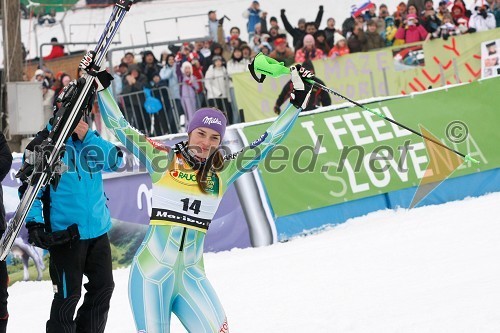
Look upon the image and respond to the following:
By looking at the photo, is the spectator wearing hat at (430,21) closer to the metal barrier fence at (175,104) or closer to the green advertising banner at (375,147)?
the green advertising banner at (375,147)

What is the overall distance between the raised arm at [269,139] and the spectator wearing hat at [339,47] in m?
8.86

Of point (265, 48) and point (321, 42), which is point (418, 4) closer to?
point (321, 42)

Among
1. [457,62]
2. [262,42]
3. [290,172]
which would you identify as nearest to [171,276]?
[290,172]

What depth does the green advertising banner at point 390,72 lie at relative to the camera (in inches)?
548

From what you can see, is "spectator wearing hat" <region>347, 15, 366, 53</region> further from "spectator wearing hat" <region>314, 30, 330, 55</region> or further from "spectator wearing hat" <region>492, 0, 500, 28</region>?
"spectator wearing hat" <region>492, 0, 500, 28</region>

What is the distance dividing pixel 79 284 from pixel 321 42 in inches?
400

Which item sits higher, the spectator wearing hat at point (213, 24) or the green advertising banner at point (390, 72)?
the spectator wearing hat at point (213, 24)

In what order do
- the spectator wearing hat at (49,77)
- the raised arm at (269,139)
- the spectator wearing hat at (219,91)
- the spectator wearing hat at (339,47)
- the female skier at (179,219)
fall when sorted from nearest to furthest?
the female skier at (179,219), the raised arm at (269,139), the spectator wearing hat at (219,91), the spectator wearing hat at (339,47), the spectator wearing hat at (49,77)

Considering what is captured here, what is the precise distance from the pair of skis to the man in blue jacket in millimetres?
152

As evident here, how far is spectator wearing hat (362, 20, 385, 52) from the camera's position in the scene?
48.5 feet

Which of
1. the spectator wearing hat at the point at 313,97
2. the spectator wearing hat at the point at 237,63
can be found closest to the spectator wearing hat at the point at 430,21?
the spectator wearing hat at the point at 313,97

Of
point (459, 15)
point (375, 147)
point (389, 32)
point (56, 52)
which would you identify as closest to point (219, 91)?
point (389, 32)

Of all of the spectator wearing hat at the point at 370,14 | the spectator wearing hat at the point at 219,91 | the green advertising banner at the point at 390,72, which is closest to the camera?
the green advertising banner at the point at 390,72

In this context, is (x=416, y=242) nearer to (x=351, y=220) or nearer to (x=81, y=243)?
(x=351, y=220)
